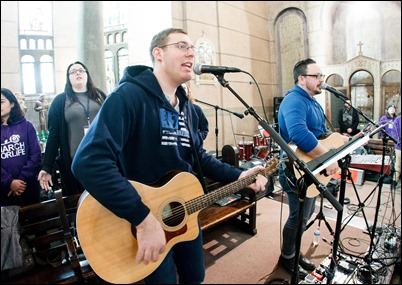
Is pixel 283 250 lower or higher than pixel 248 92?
lower

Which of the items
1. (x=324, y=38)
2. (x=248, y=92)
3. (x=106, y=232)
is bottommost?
(x=106, y=232)

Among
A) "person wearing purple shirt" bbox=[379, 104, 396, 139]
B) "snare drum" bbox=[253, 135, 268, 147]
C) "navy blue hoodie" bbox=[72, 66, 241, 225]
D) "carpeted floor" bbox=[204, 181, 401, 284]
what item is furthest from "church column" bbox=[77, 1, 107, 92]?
"person wearing purple shirt" bbox=[379, 104, 396, 139]

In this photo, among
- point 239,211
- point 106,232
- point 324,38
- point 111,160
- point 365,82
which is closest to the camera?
point 111,160

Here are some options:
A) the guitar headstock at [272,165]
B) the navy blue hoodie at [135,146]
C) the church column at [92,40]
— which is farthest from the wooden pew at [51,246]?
the guitar headstock at [272,165]

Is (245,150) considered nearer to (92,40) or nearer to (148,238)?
(148,238)

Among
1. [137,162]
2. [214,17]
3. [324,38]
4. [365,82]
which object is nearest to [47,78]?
[137,162]

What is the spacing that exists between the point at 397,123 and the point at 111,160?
1972 millimetres

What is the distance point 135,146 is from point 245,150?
0.86 m

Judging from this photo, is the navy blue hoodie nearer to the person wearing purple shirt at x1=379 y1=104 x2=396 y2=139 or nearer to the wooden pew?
the wooden pew

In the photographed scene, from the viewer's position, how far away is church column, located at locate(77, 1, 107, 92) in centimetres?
99

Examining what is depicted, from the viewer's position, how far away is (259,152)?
1532mm

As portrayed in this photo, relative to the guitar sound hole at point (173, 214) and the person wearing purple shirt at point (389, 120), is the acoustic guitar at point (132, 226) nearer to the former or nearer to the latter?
the guitar sound hole at point (173, 214)

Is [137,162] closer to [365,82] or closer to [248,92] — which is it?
[248,92]

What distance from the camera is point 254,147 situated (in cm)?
153
